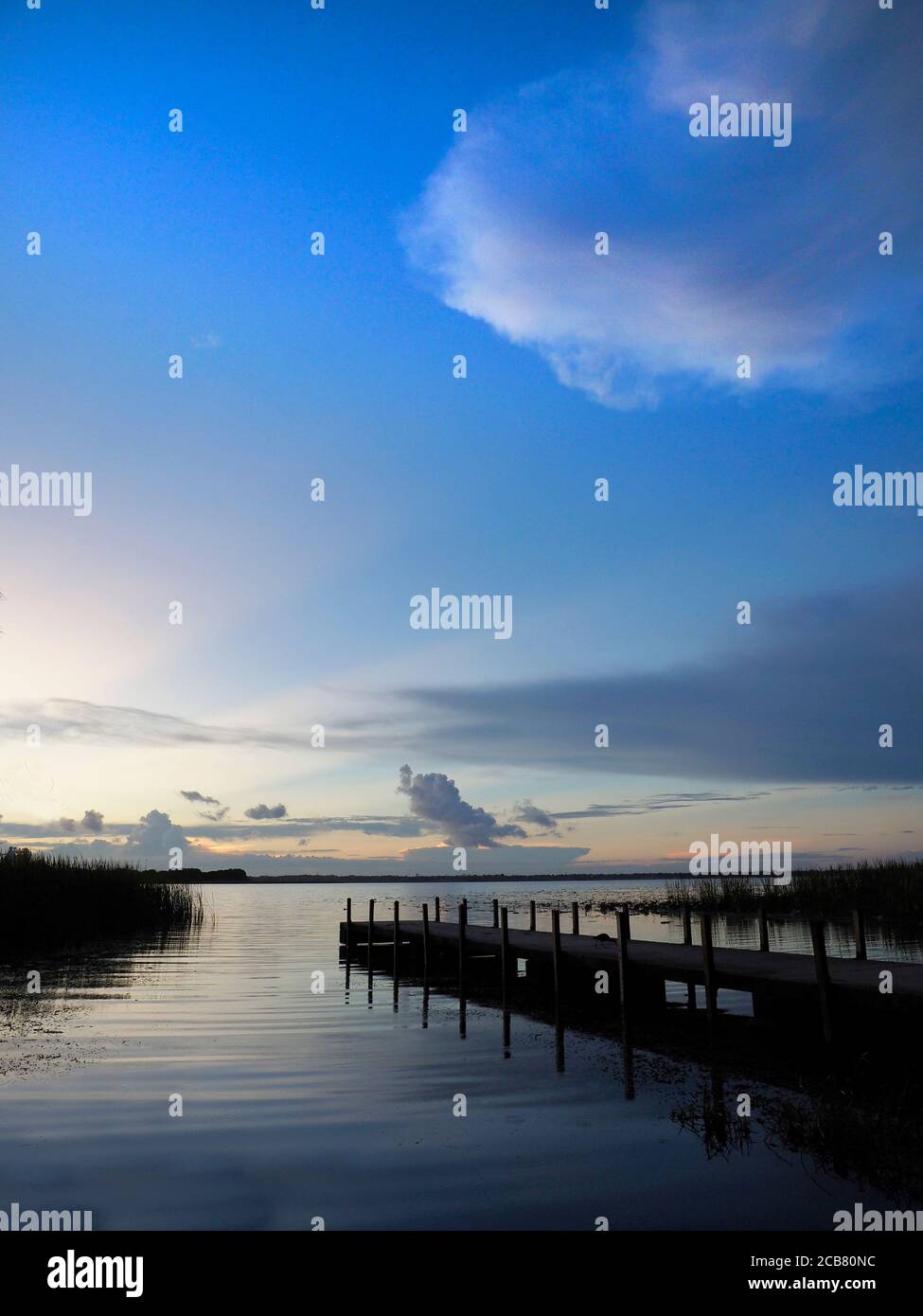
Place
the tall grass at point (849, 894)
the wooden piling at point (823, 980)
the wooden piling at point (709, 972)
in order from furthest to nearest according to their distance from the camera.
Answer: the tall grass at point (849, 894) → the wooden piling at point (709, 972) → the wooden piling at point (823, 980)

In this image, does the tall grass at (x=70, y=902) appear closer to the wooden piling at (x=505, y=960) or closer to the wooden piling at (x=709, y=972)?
the wooden piling at (x=505, y=960)

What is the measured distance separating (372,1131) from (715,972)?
903 centimetres

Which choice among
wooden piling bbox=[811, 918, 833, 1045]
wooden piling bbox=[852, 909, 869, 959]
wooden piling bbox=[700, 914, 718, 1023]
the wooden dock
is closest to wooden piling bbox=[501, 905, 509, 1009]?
the wooden dock

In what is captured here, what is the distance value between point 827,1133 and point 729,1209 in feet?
8.32

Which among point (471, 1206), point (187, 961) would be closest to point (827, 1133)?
point (471, 1206)

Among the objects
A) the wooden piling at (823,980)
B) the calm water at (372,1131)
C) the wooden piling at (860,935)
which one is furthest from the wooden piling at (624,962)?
the wooden piling at (823,980)

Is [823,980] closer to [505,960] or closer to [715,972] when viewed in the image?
[715,972]

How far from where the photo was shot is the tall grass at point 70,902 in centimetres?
4166

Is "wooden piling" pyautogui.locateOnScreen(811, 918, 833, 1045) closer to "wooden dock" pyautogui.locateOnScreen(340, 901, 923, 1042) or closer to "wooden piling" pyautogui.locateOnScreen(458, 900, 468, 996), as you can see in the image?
"wooden dock" pyautogui.locateOnScreen(340, 901, 923, 1042)

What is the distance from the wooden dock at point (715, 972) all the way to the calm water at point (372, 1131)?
2.00m

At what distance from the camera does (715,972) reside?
20031 mm

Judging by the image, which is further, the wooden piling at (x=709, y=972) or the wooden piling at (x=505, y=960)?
the wooden piling at (x=505, y=960)

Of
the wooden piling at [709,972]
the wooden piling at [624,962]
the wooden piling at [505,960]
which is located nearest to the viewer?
the wooden piling at [709,972]
